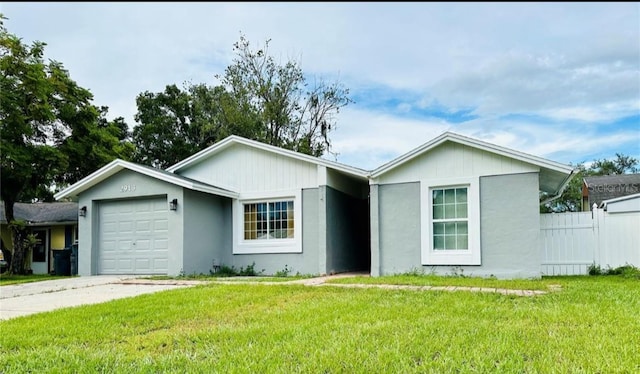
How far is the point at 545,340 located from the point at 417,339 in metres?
1.23

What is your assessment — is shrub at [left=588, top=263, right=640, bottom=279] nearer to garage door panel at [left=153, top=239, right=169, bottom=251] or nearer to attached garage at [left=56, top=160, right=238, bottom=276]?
attached garage at [left=56, top=160, right=238, bottom=276]

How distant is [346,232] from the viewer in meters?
14.2

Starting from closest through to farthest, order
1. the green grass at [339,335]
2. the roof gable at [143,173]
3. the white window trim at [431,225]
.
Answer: the green grass at [339,335]
the white window trim at [431,225]
the roof gable at [143,173]

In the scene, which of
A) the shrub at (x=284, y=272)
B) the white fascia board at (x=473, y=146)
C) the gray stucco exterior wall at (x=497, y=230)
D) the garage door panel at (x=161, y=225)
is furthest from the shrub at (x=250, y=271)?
the white fascia board at (x=473, y=146)

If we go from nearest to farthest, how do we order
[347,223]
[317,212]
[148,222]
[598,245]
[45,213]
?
[598,245], [317,212], [148,222], [347,223], [45,213]

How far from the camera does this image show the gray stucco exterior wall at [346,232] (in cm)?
1303

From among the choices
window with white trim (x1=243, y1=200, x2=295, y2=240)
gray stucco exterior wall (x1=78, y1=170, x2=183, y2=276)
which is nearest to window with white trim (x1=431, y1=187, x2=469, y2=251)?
window with white trim (x1=243, y1=200, x2=295, y2=240)

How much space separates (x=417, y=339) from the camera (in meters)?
4.78

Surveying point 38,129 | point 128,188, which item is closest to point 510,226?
point 128,188

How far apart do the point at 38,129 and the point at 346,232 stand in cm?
1214

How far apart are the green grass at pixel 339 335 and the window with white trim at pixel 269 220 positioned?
18.4 feet

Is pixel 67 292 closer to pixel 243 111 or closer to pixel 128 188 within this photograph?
pixel 128 188

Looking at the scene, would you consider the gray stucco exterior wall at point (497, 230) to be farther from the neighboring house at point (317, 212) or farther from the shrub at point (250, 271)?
the shrub at point (250, 271)

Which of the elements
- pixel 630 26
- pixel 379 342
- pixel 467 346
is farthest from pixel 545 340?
pixel 630 26
